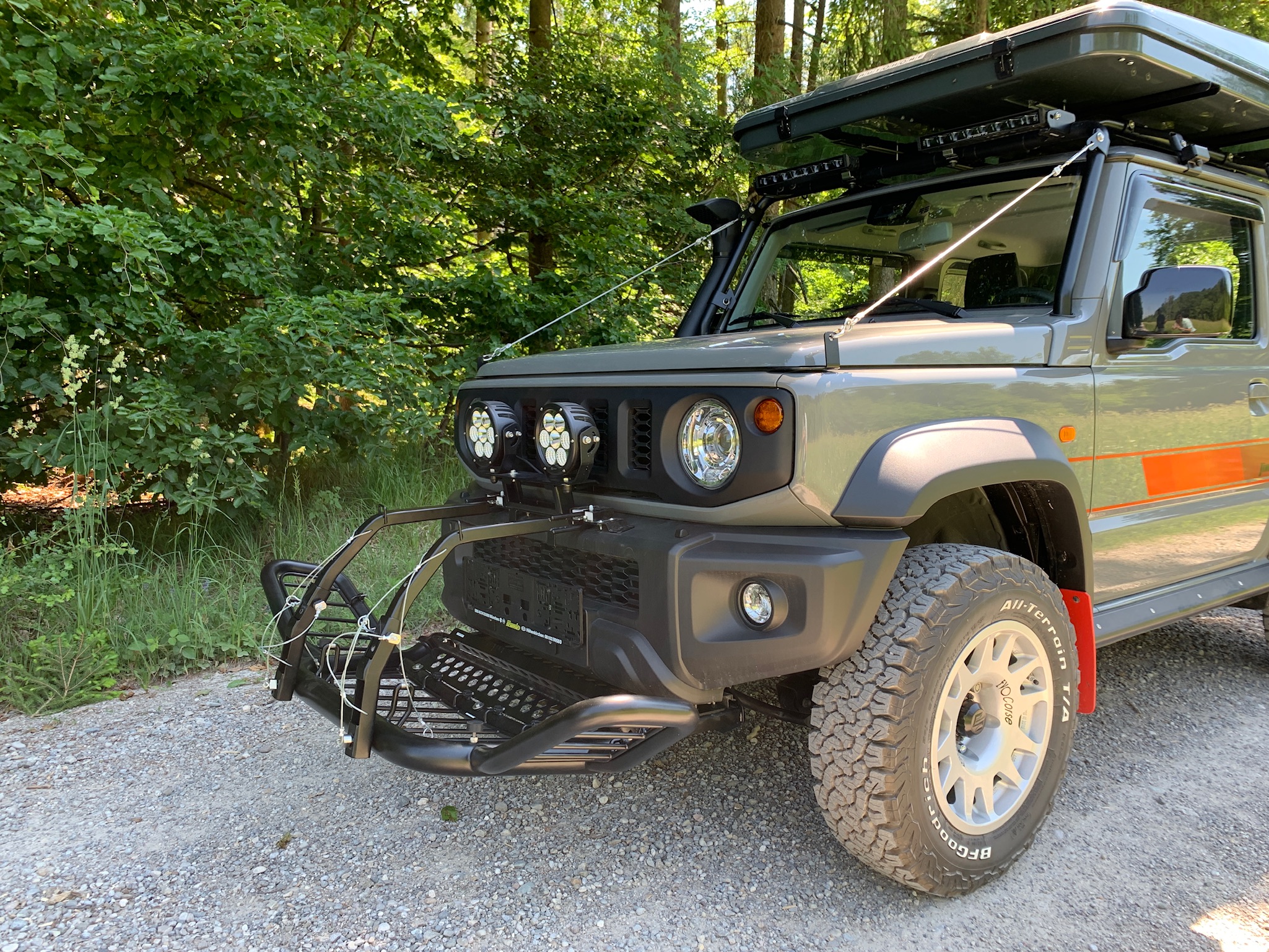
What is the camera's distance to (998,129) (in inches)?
117

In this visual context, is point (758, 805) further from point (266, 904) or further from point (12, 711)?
point (12, 711)

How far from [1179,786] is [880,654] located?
5.13ft

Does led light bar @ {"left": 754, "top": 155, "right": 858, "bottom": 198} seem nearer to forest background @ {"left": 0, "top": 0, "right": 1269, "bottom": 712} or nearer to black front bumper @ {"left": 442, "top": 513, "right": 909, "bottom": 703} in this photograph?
black front bumper @ {"left": 442, "top": 513, "right": 909, "bottom": 703}

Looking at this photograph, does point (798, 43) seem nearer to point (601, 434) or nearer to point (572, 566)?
point (601, 434)

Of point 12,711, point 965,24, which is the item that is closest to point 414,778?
point 12,711

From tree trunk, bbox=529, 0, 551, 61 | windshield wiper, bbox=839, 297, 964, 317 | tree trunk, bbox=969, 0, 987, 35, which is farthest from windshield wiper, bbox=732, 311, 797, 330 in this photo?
tree trunk, bbox=969, 0, 987, 35

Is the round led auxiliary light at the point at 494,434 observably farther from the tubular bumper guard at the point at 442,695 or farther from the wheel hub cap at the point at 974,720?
the wheel hub cap at the point at 974,720

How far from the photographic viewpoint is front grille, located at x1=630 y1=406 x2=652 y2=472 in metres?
2.37

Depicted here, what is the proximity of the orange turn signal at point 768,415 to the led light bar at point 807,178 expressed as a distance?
6.43ft

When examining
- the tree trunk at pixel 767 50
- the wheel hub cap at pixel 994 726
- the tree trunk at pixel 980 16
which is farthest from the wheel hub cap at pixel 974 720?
the tree trunk at pixel 980 16

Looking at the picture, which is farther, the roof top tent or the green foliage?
the green foliage

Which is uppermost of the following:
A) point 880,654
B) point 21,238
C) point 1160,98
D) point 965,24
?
point 965,24

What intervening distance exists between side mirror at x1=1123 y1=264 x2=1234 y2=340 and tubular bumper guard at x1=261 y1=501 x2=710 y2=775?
5.84 feet

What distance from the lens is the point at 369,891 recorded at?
7.56 feet
